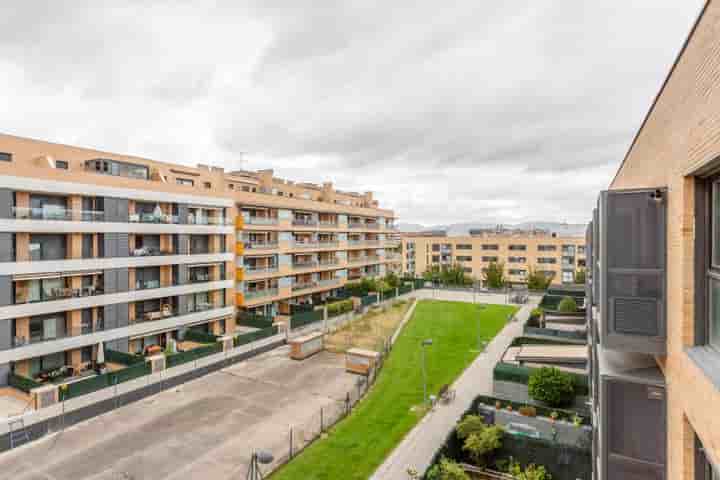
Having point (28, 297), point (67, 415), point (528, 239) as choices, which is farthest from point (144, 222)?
point (528, 239)

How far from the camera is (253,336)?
30.2 meters

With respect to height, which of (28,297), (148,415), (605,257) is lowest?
(148,415)

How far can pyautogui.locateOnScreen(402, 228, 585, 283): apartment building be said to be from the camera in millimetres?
75875

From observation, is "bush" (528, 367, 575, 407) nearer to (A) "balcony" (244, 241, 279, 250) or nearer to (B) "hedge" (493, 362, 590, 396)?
(B) "hedge" (493, 362, 590, 396)

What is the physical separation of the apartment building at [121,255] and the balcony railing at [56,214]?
5cm

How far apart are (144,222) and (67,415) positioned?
13551 mm

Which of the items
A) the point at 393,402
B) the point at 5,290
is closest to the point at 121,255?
the point at 5,290

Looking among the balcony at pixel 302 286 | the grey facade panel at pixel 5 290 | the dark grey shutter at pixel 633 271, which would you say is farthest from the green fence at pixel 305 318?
the dark grey shutter at pixel 633 271

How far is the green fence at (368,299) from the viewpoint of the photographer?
45694 mm

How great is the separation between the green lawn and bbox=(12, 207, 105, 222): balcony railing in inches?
774

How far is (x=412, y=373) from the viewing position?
968 inches

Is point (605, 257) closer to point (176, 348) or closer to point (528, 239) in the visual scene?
point (176, 348)

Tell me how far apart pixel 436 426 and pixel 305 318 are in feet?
66.5

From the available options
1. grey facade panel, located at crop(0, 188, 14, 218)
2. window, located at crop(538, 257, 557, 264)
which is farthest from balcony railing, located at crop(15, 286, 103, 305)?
window, located at crop(538, 257, 557, 264)
